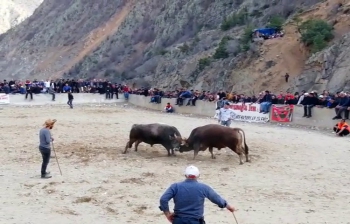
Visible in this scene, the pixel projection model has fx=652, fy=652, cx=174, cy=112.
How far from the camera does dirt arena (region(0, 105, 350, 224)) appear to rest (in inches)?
562

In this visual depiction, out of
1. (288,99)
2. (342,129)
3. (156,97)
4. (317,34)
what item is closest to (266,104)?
(288,99)

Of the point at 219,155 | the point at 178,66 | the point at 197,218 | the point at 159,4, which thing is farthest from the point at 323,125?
the point at 159,4

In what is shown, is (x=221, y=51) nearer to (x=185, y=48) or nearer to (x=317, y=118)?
(x=185, y=48)

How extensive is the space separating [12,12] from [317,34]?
12337 centimetres

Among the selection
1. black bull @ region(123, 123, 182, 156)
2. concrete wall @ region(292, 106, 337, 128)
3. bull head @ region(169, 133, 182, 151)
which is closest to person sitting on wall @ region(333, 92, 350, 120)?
concrete wall @ region(292, 106, 337, 128)

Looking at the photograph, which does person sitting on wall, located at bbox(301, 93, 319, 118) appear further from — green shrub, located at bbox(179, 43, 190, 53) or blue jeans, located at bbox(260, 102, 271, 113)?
green shrub, located at bbox(179, 43, 190, 53)

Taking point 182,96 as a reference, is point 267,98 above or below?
above

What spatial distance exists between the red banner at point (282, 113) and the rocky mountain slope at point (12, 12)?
122 meters

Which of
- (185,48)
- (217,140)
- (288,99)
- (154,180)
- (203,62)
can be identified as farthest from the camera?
(185,48)

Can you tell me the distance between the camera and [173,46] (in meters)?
66.8

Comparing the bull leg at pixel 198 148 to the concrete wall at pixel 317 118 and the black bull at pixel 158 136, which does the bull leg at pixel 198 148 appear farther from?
the concrete wall at pixel 317 118

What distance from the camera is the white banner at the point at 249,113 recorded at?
34.7 metres

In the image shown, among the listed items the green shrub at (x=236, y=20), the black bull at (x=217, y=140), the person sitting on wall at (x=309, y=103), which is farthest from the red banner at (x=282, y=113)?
the green shrub at (x=236, y=20)

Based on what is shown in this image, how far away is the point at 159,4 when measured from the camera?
8175 cm
